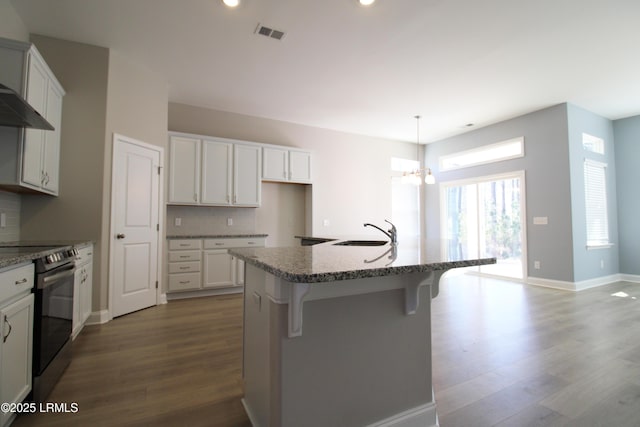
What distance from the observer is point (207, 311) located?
366 centimetres

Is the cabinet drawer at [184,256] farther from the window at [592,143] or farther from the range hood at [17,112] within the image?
the window at [592,143]

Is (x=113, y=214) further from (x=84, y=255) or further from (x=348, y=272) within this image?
(x=348, y=272)

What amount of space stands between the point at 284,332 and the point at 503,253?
584cm

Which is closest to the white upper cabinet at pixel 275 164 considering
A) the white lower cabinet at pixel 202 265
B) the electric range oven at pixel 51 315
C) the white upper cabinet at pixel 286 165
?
the white upper cabinet at pixel 286 165

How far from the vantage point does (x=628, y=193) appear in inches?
215

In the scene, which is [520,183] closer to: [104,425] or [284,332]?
[284,332]

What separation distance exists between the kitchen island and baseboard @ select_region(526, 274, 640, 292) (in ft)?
14.9

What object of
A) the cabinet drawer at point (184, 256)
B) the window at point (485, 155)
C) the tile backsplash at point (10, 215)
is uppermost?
the window at point (485, 155)

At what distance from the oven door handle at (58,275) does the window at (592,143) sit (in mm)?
6955

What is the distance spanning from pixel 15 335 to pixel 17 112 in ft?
5.18

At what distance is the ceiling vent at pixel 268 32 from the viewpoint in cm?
300

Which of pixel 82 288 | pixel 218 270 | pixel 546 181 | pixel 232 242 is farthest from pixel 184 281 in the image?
pixel 546 181

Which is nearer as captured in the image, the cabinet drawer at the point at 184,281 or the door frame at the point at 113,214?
the door frame at the point at 113,214

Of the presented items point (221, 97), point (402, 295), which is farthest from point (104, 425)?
point (221, 97)
